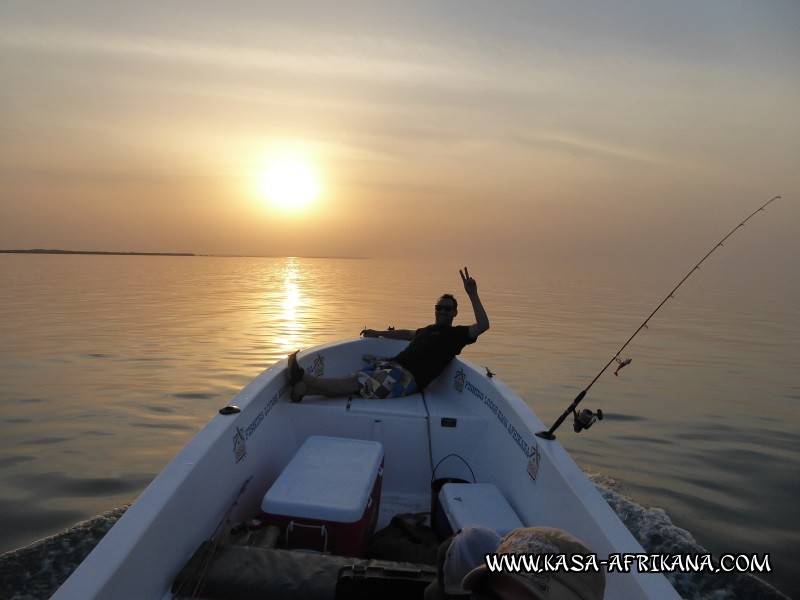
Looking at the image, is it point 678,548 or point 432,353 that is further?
point 432,353

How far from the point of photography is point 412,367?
17.2 feet

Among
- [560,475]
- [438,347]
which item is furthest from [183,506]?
[438,347]

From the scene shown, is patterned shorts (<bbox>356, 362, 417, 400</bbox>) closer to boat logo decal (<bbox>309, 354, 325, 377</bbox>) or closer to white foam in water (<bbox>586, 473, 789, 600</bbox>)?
boat logo decal (<bbox>309, 354, 325, 377</bbox>)

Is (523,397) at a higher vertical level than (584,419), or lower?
lower

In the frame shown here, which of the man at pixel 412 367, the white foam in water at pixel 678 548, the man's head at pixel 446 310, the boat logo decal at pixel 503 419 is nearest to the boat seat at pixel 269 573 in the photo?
the boat logo decal at pixel 503 419

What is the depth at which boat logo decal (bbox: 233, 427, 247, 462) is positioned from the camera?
3.19 meters

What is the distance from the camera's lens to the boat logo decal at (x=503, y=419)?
3.39 m

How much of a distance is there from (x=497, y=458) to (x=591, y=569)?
301 centimetres

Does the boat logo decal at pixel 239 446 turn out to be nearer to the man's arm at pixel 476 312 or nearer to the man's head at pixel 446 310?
the man's arm at pixel 476 312

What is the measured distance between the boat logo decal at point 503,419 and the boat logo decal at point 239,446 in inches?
70.7

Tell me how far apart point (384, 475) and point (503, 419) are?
41.6 inches

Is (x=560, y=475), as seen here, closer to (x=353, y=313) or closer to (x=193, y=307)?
(x=353, y=313)

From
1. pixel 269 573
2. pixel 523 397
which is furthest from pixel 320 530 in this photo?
pixel 523 397

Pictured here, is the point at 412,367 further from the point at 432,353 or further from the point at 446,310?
the point at 446,310
